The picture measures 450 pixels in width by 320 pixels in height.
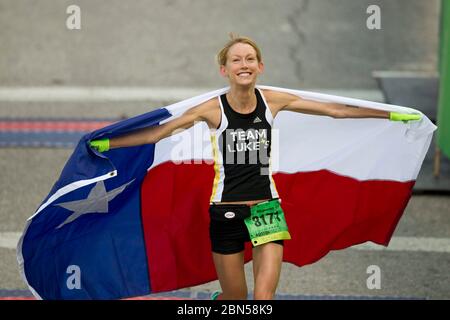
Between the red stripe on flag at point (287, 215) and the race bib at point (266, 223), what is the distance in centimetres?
84

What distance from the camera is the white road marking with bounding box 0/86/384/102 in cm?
1479

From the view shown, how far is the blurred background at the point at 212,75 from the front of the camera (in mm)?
10062

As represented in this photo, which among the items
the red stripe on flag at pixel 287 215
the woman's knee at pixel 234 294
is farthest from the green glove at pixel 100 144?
the woman's knee at pixel 234 294

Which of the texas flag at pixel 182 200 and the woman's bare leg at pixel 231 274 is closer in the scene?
the woman's bare leg at pixel 231 274

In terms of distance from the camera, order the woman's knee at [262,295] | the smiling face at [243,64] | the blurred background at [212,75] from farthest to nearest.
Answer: the blurred background at [212,75] → the smiling face at [243,64] → the woman's knee at [262,295]

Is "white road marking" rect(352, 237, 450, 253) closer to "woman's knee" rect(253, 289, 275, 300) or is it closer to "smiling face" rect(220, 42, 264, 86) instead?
"woman's knee" rect(253, 289, 275, 300)

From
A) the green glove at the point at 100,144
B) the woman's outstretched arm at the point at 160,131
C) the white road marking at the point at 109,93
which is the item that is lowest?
the white road marking at the point at 109,93

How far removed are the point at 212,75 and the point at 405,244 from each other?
591 centimetres

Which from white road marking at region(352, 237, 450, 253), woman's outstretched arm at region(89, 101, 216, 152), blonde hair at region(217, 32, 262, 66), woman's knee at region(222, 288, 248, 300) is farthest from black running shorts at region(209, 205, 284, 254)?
white road marking at region(352, 237, 450, 253)

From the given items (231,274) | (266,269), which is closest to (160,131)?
(231,274)

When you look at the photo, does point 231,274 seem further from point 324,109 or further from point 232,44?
point 232,44

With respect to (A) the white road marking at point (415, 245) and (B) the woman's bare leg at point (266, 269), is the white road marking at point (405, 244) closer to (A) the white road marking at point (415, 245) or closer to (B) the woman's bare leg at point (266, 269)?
A: (A) the white road marking at point (415, 245)

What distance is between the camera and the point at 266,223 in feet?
25.2
